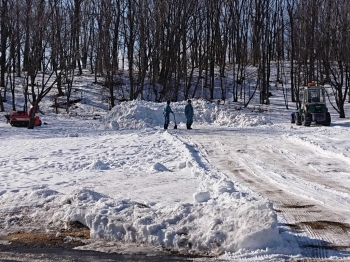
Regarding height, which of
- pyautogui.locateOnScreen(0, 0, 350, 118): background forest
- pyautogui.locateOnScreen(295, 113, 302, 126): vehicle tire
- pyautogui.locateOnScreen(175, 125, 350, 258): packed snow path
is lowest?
pyautogui.locateOnScreen(175, 125, 350, 258): packed snow path

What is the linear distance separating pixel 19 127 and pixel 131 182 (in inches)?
774

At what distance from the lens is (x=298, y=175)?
1162 cm

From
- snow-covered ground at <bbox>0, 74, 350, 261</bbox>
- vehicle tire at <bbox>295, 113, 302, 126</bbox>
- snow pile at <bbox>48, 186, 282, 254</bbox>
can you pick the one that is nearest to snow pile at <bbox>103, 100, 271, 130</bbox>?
vehicle tire at <bbox>295, 113, 302, 126</bbox>

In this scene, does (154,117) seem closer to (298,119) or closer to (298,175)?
(298,119)

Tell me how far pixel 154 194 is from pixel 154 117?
65.0 ft

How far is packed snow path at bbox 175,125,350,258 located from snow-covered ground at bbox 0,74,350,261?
0.09 metres

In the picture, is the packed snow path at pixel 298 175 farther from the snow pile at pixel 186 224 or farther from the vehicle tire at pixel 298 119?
the vehicle tire at pixel 298 119

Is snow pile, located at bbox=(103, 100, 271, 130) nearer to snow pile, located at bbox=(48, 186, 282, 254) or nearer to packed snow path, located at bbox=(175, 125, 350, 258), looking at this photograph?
packed snow path, located at bbox=(175, 125, 350, 258)

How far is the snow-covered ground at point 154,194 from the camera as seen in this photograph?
5.98 meters

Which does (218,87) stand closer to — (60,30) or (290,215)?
(60,30)

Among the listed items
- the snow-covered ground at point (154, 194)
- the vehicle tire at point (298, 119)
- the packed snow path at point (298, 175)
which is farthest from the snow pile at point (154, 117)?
the packed snow path at point (298, 175)

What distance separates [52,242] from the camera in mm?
6617

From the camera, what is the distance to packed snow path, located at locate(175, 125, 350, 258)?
21.6 feet

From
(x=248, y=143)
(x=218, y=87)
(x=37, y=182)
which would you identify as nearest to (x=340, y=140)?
(x=248, y=143)
